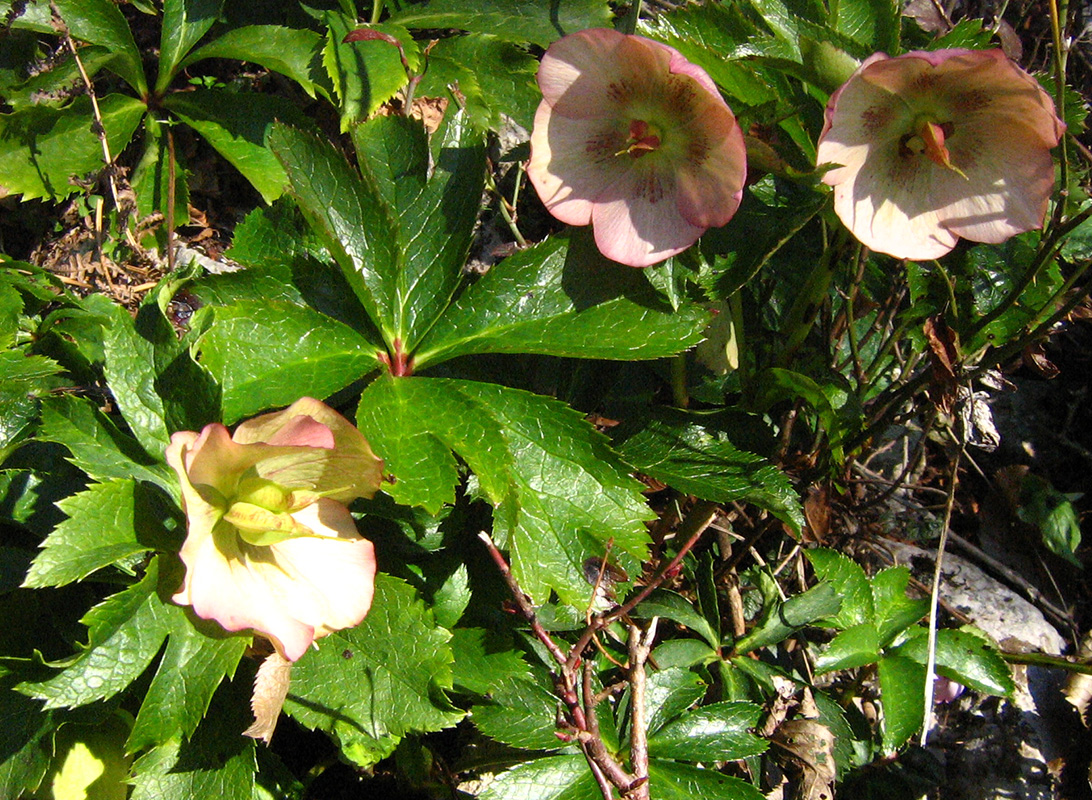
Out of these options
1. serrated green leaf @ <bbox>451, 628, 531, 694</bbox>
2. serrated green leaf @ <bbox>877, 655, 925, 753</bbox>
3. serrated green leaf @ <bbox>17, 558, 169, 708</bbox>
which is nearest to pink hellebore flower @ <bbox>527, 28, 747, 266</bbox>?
serrated green leaf @ <bbox>451, 628, 531, 694</bbox>

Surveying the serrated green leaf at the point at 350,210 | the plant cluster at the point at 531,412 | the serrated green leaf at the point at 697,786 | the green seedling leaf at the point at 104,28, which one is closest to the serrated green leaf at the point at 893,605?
the plant cluster at the point at 531,412

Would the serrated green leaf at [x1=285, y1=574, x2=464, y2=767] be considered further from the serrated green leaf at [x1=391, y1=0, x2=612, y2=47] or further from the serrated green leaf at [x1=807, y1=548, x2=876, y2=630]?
the serrated green leaf at [x1=391, y1=0, x2=612, y2=47]

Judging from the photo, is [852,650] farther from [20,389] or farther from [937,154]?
[20,389]

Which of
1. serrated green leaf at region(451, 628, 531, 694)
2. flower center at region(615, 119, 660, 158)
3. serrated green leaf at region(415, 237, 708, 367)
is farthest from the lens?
serrated green leaf at region(451, 628, 531, 694)

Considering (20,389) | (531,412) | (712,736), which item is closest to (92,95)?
(20,389)

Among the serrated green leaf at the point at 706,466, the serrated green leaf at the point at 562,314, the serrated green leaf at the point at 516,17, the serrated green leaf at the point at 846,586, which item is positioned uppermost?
the serrated green leaf at the point at 516,17

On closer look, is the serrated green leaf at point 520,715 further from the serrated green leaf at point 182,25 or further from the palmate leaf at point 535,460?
the serrated green leaf at point 182,25
